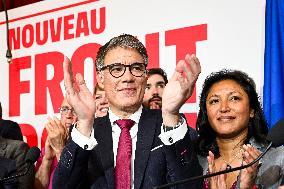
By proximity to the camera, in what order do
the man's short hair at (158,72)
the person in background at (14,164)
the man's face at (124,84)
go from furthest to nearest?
1. the man's short hair at (158,72)
2. the person in background at (14,164)
3. the man's face at (124,84)

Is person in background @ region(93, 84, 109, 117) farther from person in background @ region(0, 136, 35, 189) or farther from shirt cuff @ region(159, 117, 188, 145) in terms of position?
shirt cuff @ region(159, 117, 188, 145)

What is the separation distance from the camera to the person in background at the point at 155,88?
2.99 m

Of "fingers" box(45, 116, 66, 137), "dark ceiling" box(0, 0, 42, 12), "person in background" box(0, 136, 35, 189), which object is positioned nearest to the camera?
"person in background" box(0, 136, 35, 189)

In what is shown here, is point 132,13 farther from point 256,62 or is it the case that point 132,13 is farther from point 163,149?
point 163,149

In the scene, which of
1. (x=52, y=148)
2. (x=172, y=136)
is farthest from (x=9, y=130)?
(x=172, y=136)

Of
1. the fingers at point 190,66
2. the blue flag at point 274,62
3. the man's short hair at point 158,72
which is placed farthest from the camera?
the man's short hair at point 158,72

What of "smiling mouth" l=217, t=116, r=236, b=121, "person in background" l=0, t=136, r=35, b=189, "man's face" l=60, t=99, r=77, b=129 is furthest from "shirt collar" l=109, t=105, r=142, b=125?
"man's face" l=60, t=99, r=77, b=129

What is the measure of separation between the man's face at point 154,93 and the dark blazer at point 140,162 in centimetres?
99

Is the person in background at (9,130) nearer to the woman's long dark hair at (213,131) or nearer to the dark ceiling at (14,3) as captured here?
the dark ceiling at (14,3)

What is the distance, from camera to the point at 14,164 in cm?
245

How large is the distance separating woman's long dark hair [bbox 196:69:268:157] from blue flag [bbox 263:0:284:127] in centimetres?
46

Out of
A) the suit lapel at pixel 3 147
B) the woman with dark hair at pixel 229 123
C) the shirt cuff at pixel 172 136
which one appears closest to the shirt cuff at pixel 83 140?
the shirt cuff at pixel 172 136

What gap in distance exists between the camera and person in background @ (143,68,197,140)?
299cm

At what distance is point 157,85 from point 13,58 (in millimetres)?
1593
